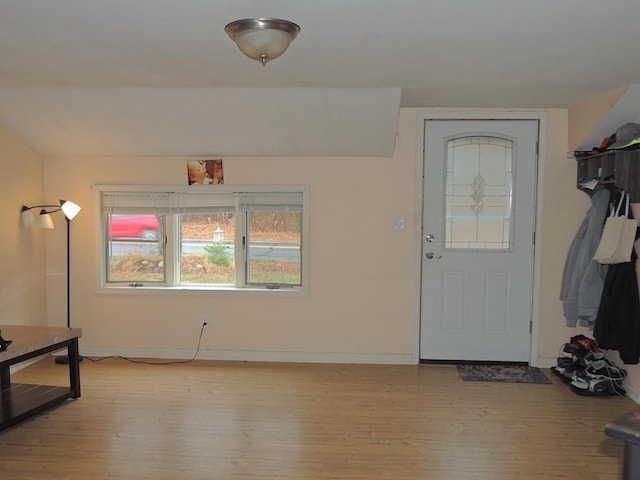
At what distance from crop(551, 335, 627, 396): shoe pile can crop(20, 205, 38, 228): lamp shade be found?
439cm

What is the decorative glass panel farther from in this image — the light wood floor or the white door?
the light wood floor

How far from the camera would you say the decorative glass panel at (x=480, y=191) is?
14.6 feet

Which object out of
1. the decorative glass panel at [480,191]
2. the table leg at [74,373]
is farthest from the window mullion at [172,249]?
the decorative glass panel at [480,191]

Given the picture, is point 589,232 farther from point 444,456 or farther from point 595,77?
point 444,456

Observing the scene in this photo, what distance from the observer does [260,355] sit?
468cm

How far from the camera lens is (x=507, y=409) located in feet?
11.9

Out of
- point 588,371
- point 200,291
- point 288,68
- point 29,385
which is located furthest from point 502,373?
point 29,385

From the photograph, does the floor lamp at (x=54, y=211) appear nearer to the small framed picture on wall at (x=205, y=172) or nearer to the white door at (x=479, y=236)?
the small framed picture on wall at (x=205, y=172)

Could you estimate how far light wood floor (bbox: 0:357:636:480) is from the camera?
2.81 metres

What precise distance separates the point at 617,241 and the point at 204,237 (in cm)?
321

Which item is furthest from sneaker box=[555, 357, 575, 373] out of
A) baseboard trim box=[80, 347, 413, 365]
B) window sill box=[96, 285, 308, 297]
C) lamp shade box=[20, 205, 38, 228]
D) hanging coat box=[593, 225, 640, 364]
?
lamp shade box=[20, 205, 38, 228]

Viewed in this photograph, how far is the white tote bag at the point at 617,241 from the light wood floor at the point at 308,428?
1.01m

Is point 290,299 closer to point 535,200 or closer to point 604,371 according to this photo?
point 535,200

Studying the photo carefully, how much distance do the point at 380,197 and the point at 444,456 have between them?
2217mm
